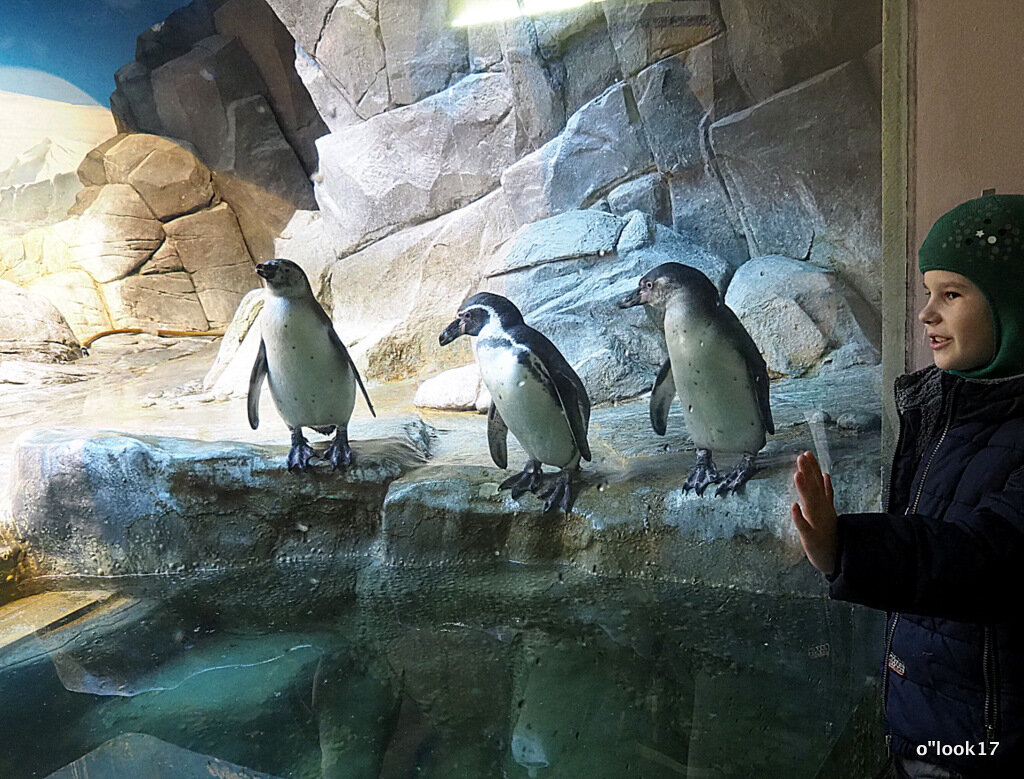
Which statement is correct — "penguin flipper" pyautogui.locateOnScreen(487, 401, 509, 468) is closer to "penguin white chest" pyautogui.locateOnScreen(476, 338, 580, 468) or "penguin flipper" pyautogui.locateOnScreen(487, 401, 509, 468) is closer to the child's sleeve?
"penguin white chest" pyautogui.locateOnScreen(476, 338, 580, 468)

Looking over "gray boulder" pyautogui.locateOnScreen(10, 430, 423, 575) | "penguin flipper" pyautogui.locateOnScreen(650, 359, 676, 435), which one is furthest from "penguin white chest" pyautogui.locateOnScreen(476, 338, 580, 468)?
"gray boulder" pyautogui.locateOnScreen(10, 430, 423, 575)

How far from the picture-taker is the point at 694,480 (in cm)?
293

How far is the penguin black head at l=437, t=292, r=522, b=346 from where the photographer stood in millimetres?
3176

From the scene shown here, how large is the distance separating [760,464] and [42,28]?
3.54 meters

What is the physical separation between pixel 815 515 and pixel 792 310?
99.4 inches

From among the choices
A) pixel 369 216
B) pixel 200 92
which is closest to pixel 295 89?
pixel 200 92

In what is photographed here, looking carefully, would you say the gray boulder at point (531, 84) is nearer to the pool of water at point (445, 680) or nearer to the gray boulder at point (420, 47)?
the gray boulder at point (420, 47)

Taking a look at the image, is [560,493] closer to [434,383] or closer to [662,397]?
[662,397]

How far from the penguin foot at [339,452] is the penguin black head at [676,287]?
1343 mm

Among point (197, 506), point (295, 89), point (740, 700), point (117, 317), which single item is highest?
point (295, 89)

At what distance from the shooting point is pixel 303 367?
3.37 meters

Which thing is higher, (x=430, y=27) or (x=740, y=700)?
(x=430, y=27)

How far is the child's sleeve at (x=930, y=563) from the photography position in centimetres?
88

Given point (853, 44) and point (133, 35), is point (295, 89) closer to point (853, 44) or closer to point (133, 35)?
point (133, 35)
